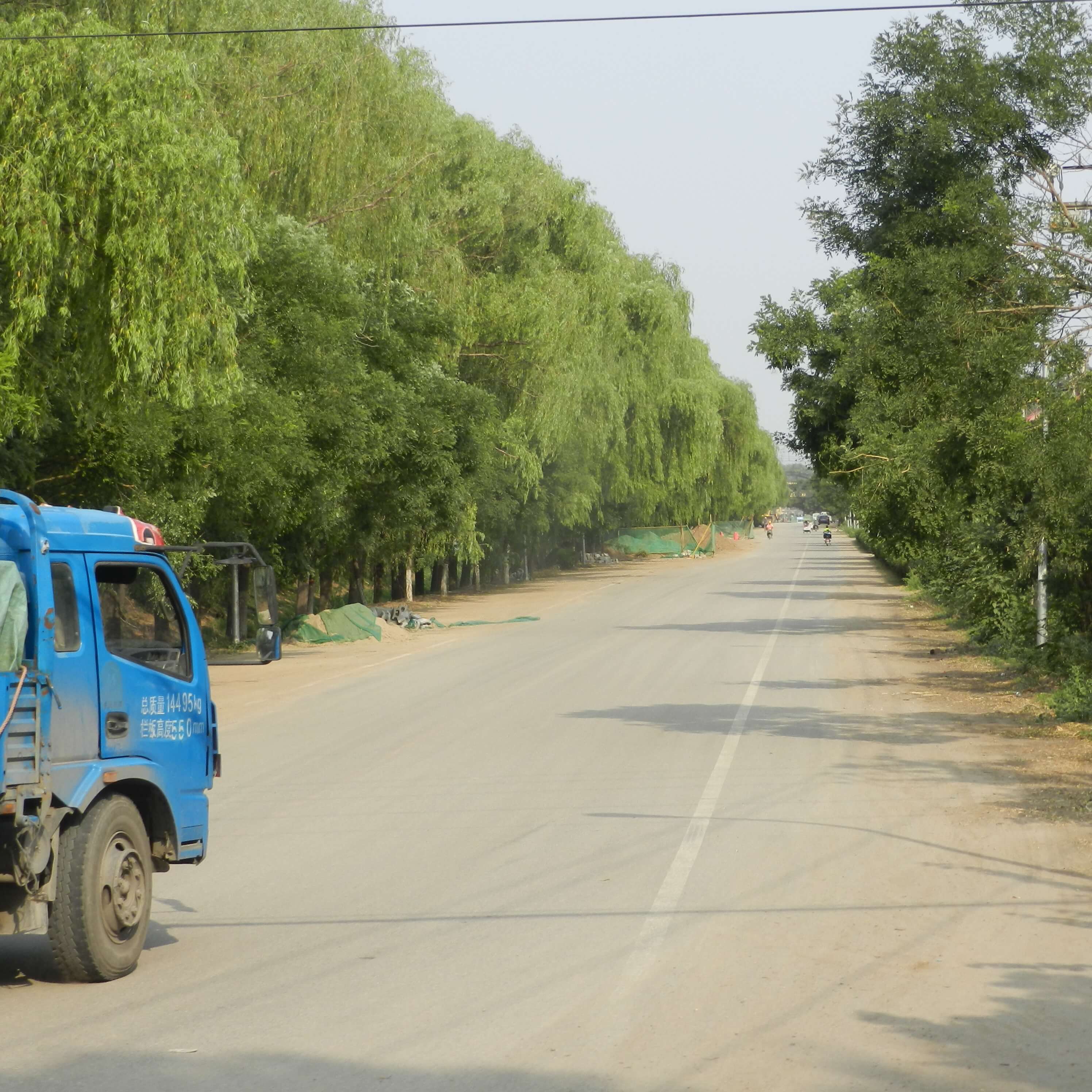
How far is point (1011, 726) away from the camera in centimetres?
1552

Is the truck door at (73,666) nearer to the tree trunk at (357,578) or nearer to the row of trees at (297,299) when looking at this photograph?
the row of trees at (297,299)

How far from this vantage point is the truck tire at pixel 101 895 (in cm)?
623

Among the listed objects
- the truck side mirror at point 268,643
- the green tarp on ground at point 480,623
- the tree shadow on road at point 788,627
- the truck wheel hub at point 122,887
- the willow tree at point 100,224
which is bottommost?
the tree shadow on road at point 788,627

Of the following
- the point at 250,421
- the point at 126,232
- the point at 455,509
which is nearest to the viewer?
the point at 126,232

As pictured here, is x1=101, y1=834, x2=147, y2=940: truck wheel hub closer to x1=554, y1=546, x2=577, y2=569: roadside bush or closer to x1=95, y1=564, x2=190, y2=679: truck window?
x1=95, y1=564, x2=190, y2=679: truck window

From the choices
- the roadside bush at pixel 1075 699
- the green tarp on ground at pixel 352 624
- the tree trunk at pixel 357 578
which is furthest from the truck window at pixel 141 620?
the tree trunk at pixel 357 578

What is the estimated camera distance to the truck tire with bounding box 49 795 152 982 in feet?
20.4

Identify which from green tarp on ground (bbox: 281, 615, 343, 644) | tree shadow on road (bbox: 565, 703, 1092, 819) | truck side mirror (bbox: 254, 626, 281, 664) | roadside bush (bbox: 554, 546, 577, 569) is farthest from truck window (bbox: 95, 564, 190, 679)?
roadside bush (bbox: 554, 546, 577, 569)

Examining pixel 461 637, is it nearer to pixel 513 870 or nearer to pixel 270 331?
pixel 270 331

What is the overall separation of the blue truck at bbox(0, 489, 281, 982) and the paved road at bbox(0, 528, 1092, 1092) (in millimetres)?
388

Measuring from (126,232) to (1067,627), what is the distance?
512 inches

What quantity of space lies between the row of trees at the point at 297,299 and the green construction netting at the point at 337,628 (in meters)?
1.50

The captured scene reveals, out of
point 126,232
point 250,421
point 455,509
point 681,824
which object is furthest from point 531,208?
point 681,824

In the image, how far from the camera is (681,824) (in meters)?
10.1
